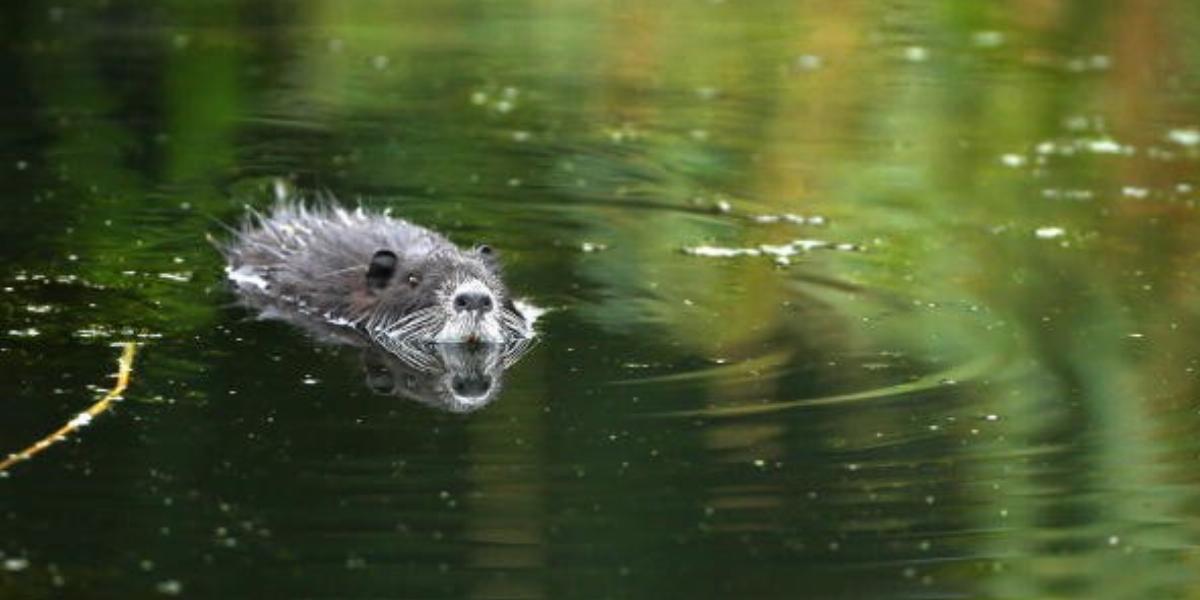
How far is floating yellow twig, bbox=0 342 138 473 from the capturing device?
8.15 metres

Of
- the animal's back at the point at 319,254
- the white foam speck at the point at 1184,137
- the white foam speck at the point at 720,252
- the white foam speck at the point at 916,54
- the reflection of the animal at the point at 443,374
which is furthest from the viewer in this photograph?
the white foam speck at the point at 916,54

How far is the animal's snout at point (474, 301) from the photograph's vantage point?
10.5 m

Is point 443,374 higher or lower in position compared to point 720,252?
lower

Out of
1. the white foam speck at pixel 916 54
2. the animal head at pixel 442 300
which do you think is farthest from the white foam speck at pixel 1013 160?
the animal head at pixel 442 300

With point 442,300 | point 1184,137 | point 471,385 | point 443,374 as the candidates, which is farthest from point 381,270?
point 1184,137

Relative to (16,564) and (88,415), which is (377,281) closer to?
(88,415)

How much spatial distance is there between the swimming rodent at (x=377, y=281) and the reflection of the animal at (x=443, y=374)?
0.09 meters

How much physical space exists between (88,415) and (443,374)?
1.78 metres

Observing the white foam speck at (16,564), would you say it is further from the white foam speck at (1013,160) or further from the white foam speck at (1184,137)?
the white foam speck at (1184,137)

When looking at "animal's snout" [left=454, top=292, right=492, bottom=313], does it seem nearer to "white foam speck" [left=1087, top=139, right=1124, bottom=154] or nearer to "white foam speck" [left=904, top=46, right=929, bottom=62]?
"white foam speck" [left=1087, top=139, right=1124, bottom=154]

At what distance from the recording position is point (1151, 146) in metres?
15.6

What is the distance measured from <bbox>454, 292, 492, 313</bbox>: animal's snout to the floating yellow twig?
1.47 metres

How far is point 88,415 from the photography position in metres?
8.71

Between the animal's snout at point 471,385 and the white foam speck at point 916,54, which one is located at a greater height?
the white foam speck at point 916,54
